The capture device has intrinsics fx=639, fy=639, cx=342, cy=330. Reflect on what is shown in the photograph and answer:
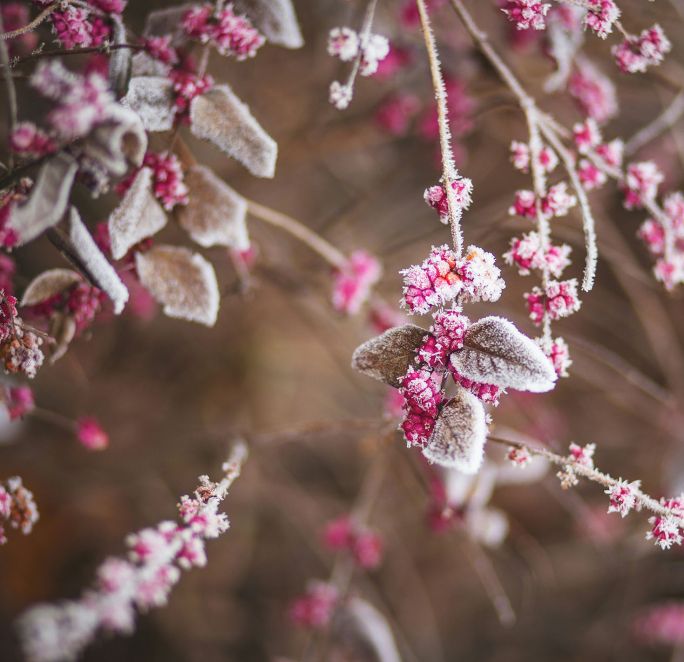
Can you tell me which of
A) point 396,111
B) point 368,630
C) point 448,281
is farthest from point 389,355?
point 396,111

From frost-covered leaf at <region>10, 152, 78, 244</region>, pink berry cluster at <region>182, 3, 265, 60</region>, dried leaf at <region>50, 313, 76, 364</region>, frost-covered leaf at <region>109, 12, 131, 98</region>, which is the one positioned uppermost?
pink berry cluster at <region>182, 3, 265, 60</region>

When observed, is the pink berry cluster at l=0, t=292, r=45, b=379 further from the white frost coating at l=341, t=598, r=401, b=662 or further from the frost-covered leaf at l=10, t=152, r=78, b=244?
the white frost coating at l=341, t=598, r=401, b=662

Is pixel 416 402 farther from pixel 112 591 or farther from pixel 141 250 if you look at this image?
pixel 112 591

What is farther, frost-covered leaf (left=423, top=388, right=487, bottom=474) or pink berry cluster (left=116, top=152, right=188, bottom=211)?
pink berry cluster (left=116, top=152, right=188, bottom=211)

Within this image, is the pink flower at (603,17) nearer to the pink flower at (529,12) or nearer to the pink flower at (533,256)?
the pink flower at (529,12)

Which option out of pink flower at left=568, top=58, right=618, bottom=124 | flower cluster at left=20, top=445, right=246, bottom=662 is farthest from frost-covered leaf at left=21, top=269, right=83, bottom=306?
pink flower at left=568, top=58, right=618, bottom=124

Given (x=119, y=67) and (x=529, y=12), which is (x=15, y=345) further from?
(x=529, y=12)
